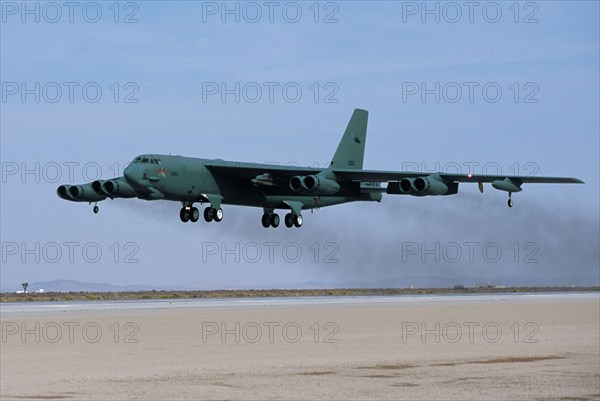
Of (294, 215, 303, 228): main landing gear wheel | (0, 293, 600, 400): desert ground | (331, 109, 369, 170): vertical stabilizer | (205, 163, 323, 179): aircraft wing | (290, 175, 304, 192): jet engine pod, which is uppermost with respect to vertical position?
(331, 109, 369, 170): vertical stabilizer

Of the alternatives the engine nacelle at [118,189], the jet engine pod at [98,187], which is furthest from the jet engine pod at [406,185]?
the jet engine pod at [98,187]

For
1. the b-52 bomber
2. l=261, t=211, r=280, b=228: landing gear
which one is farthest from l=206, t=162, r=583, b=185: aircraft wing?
l=261, t=211, r=280, b=228: landing gear

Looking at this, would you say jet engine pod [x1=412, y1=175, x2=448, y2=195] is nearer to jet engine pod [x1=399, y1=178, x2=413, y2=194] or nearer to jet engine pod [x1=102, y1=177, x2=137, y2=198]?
jet engine pod [x1=399, y1=178, x2=413, y2=194]

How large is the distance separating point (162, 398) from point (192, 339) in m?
12.7

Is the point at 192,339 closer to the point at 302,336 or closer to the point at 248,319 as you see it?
the point at 302,336

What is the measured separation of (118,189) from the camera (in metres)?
52.9

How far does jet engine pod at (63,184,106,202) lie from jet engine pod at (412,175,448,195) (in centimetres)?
1442

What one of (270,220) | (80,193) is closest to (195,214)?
(80,193)

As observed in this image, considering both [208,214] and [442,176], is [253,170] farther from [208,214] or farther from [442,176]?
[442,176]

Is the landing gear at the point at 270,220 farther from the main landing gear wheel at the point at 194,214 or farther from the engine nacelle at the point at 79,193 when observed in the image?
the engine nacelle at the point at 79,193

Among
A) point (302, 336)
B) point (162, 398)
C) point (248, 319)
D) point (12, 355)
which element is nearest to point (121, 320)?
point (248, 319)

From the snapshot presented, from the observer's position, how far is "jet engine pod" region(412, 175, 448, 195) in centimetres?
A: 5475

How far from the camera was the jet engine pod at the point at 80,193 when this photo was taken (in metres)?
55.2

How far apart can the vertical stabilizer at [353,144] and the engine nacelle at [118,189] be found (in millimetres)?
16013
